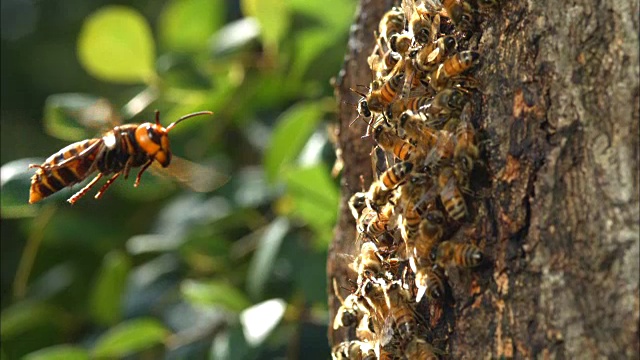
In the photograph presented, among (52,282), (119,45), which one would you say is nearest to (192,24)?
(119,45)

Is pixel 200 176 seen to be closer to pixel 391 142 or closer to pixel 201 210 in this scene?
pixel 201 210

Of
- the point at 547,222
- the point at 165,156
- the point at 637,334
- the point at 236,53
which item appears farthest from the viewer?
the point at 236,53

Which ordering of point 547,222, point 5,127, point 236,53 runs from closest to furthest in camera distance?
point 547,222 < point 236,53 < point 5,127

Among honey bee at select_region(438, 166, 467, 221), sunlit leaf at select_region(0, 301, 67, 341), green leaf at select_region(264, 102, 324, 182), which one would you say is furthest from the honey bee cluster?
sunlit leaf at select_region(0, 301, 67, 341)

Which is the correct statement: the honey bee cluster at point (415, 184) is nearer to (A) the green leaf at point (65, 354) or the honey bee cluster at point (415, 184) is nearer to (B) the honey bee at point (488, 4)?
(B) the honey bee at point (488, 4)

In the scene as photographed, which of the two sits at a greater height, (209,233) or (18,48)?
(18,48)

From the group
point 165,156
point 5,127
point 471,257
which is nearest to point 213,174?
point 165,156

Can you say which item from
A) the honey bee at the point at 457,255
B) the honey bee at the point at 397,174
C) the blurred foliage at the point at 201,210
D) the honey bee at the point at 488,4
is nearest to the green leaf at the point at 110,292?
the blurred foliage at the point at 201,210

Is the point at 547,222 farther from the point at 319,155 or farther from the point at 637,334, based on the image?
the point at 319,155
